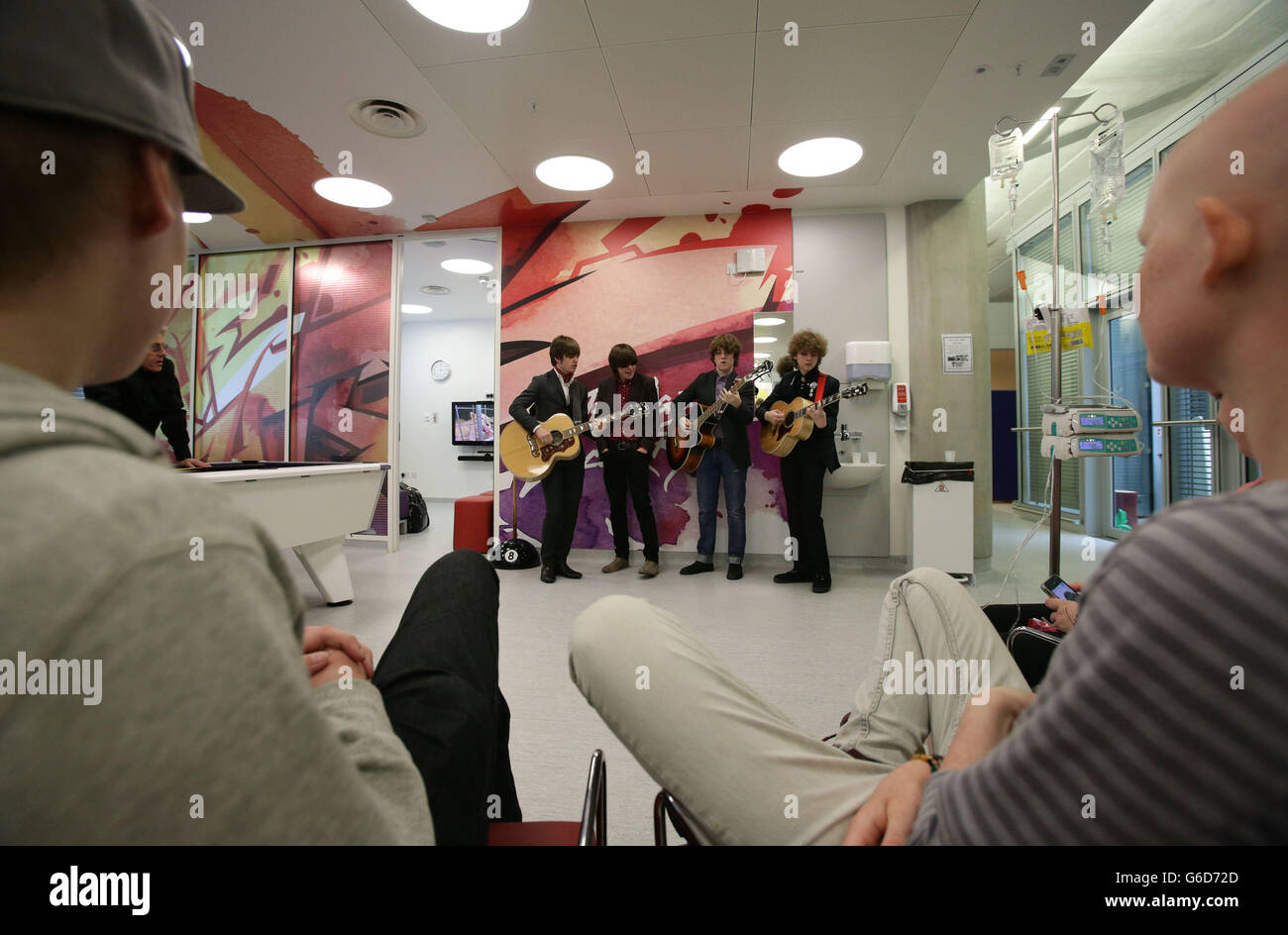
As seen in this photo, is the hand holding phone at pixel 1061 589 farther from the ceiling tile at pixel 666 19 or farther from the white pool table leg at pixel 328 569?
the white pool table leg at pixel 328 569

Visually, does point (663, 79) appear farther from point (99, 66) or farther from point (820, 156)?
point (99, 66)

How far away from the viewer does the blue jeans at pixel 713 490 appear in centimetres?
410

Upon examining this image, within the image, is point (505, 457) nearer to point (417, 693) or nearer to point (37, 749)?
point (417, 693)

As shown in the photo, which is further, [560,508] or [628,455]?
[628,455]

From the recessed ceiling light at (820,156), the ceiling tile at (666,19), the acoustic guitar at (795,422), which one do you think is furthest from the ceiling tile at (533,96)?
the acoustic guitar at (795,422)

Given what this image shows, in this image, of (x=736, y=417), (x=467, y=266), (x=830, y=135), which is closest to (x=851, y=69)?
(x=830, y=135)

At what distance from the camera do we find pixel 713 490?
4.16 meters

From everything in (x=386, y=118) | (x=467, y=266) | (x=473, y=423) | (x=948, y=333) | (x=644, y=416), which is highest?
(x=467, y=266)

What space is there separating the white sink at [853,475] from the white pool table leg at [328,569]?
330 cm

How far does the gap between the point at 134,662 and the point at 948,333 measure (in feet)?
16.0

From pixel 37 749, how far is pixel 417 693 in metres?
0.44

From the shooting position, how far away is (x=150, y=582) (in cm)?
26

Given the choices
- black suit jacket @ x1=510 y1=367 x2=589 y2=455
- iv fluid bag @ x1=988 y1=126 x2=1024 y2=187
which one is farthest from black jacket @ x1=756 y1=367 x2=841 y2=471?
iv fluid bag @ x1=988 y1=126 x2=1024 y2=187
